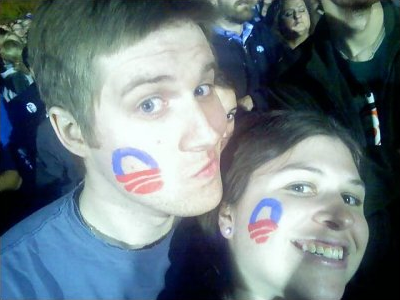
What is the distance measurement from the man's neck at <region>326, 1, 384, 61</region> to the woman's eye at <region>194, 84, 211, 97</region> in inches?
11.2

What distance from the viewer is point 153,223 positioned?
0.93 meters

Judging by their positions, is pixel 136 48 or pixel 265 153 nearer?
pixel 136 48

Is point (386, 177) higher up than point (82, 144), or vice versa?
point (82, 144)

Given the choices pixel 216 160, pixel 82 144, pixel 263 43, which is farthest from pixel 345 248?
pixel 82 144

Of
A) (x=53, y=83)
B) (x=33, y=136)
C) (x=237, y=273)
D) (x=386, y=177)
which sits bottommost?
(x=237, y=273)

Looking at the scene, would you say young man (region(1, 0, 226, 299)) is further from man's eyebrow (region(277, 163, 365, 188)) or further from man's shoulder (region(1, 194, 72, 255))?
man's eyebrow (region(277, 163, 365, 188))

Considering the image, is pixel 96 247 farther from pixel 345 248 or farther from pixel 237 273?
pixel 345 248

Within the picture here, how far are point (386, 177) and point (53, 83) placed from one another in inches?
27.2

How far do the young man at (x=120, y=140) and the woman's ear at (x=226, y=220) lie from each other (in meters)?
0.06

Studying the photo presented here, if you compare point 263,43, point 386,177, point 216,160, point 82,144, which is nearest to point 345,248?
point 386,177

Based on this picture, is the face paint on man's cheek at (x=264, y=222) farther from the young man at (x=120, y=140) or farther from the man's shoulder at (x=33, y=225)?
the man's shoulder at (x=33, y=225)

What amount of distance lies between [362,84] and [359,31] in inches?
4.3

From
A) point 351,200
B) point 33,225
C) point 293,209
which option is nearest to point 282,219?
point 293,209

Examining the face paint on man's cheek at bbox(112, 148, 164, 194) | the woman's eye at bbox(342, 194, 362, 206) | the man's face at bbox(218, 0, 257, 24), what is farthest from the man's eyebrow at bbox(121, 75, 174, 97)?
the woman's eye at bbox(342, 194, 362, 206)
